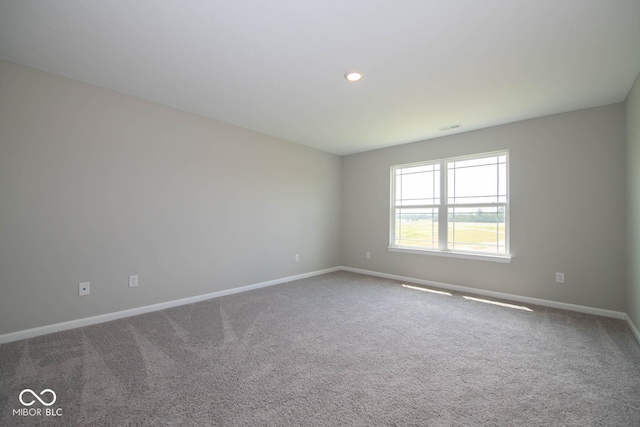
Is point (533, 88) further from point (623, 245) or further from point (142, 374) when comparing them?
point (142, 374)

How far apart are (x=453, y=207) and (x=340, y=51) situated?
10.4 ft

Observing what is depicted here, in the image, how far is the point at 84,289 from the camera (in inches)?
113

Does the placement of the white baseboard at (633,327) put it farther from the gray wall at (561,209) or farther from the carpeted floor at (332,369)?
the gray wall at (561,209)

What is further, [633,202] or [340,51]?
[633,202]

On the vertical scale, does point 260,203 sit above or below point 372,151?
below

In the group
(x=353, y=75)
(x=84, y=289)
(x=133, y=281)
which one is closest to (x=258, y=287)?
(x=133, y=281)

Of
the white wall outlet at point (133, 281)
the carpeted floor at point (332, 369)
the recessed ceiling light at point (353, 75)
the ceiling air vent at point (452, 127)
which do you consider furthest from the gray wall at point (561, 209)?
the white wall outlet at point (133, 281)

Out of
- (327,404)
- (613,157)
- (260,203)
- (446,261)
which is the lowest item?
(327,404)

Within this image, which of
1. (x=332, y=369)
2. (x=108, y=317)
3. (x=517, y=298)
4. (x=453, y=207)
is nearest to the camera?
(x=332, y=369)

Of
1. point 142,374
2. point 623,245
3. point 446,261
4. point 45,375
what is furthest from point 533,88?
point 45,375

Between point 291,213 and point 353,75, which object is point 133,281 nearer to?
point 291,213

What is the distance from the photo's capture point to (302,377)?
78.4 inches

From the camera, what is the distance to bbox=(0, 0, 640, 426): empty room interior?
1829 mm

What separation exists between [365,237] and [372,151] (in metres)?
1.64
